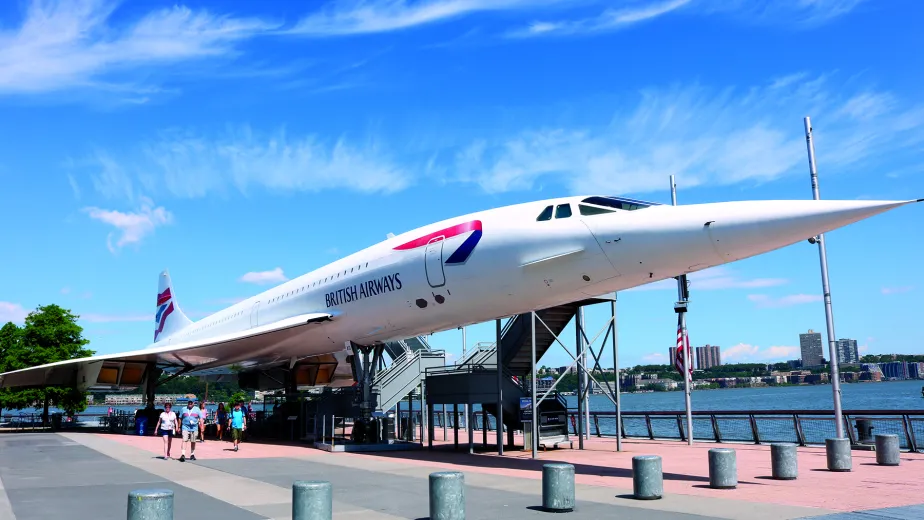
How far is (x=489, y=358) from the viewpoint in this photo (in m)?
19.9

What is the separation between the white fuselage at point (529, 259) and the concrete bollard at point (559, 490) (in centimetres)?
423

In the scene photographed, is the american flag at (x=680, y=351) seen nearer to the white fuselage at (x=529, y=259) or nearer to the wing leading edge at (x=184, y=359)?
the white fuselage at (x=529, y=259)

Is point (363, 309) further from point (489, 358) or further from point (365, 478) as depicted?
point (365, 478)

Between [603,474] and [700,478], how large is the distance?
64.8 inches

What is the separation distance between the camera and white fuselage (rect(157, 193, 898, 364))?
1016 cm

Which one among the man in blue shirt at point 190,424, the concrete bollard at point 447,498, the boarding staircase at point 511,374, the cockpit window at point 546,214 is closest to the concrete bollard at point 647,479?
the concrete bollard at point 447,498

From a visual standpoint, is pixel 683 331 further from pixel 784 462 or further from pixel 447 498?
pixel 447 498

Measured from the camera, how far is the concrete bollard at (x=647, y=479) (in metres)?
9.15

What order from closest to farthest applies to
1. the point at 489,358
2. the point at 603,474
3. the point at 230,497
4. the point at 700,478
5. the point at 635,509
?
the point at 635,509
the point at 230,497
the point at 700,478
the point at 603,474
the point at 489,358

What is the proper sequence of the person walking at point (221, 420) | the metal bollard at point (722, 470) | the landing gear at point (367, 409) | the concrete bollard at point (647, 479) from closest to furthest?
the concrete bollard at point (647, 479) → the metal bollard at point (722, 470) → the landing gear at point (367, 409) → the person walking at point (221, 420)

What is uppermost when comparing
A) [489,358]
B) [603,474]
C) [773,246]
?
[773,246]

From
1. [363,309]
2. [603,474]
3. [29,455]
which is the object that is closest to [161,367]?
[29,455]

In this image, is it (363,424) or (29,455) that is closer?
(29,455)

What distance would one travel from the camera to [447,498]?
24.4 ft
